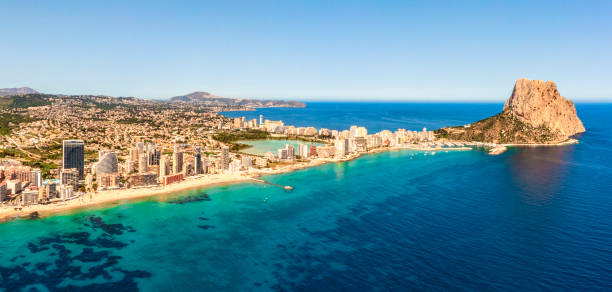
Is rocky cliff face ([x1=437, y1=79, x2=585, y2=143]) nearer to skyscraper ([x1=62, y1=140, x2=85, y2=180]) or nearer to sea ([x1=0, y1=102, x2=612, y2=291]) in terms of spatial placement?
sea ([x1=0, y1=102, x2=612, y2=291])

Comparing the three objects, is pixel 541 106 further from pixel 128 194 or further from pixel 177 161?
pixel 128 194

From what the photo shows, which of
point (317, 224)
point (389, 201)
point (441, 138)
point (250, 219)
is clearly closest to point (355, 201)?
point (389, 201)

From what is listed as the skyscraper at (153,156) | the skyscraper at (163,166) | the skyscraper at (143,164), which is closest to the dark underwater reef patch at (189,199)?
the skyscraper at (163,166)

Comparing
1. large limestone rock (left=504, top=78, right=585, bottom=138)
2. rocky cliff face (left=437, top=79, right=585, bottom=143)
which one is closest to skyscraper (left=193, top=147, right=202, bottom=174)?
rocky cliff face (left=437, top=79, right=585, bottom=143)

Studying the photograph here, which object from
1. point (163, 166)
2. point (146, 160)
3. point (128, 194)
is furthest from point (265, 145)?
point (128, 194)

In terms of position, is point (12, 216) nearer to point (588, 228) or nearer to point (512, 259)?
point (512, 259)
